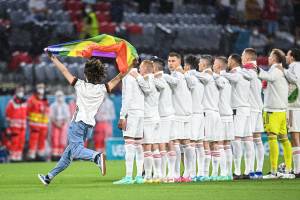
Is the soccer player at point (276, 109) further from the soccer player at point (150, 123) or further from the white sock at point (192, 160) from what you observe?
the soccer player at point (150, 123)

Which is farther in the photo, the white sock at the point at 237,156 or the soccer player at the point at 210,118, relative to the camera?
the white sock at the point at 237,156

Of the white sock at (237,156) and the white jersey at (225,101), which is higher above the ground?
the white jersey at (225,101)

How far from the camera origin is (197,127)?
21.8 meters

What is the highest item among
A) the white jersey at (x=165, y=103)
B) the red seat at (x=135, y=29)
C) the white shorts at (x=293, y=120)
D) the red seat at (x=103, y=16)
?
the red seat at (x=103, y=16)

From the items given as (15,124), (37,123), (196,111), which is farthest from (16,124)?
(196,111)

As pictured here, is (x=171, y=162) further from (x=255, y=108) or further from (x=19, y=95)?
(x=19, y=95)

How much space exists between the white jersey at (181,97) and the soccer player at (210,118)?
402 millimetres

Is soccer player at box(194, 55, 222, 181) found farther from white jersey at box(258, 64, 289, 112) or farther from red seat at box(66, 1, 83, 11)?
red seat at box(66, 1, 83, 11)

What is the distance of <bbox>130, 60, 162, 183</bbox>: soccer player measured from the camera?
68.3ft

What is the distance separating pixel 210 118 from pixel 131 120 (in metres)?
2.09

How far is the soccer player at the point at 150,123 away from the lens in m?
20.8

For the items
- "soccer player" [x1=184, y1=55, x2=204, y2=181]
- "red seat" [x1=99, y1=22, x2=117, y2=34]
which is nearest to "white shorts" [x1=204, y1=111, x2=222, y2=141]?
"soccer player" [x1=184, y1=55, x2=204, y2=181]

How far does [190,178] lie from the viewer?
2161 cm

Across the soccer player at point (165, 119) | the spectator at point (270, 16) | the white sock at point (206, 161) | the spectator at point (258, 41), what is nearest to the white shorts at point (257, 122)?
the white sock at point (206, 161)
